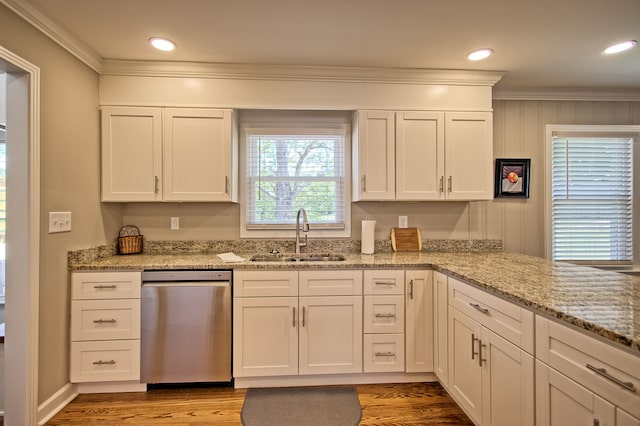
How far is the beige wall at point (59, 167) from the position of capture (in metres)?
1.86

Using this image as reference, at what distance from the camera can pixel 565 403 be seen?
1100 millimetres

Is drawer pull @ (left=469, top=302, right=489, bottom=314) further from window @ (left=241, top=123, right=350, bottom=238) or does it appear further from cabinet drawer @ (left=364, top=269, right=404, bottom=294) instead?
window @ (left=241, top=123, right=350, bottom=238)

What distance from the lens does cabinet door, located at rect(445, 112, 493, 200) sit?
2588 mm

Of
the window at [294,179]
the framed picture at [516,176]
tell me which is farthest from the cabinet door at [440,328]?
the framed picture at [516,176]

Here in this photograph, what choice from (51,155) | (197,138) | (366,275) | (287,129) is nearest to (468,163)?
(366,275)

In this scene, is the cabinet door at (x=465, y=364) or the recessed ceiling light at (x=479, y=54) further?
the recessed ceiling light at (x=479, y=54)

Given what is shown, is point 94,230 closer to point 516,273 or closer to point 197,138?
point 197,138

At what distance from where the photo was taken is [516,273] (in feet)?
5.83

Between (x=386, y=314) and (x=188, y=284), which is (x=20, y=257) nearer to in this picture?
(x=188, y=284)

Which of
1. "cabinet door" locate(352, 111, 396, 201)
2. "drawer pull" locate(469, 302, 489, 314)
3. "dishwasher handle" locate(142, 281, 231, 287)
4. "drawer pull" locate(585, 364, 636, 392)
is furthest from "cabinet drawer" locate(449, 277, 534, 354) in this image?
"dishwasher handle" locate(142, 281, 231, 287)

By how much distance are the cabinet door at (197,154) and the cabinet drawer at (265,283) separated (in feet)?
2.24

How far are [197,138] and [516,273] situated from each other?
2406 millimetres

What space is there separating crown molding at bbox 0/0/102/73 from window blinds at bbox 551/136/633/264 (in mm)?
3959

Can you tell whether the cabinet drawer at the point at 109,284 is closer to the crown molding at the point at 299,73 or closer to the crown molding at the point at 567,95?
the crown molding at the point at 299,73
